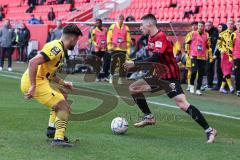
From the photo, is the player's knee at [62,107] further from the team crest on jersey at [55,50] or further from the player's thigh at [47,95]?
the team crest on jersey at [55,50]

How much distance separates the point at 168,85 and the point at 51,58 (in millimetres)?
2219

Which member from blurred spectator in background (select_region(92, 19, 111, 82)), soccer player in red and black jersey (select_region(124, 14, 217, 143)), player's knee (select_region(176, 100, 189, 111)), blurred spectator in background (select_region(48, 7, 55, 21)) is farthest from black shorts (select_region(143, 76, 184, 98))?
blurred spectator in background (select_region(48, 7, 55, 21))

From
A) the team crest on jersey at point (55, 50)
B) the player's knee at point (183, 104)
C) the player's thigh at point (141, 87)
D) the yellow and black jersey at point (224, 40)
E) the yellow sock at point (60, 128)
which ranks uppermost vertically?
the team crest on jersey at point (55, 50)

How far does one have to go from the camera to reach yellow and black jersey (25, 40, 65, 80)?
7.28 metres

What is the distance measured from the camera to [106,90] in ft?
50.9

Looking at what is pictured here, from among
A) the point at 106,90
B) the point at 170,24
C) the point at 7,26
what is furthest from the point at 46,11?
the point at 106,90

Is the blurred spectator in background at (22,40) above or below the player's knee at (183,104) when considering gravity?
below

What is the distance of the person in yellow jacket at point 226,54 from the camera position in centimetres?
1603

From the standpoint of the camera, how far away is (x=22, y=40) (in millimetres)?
27266

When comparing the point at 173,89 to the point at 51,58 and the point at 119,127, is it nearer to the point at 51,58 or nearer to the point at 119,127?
the point at 119,127

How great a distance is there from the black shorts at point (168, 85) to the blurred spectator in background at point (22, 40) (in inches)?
737

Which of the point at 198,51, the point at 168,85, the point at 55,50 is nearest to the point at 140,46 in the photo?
the point at 198,51

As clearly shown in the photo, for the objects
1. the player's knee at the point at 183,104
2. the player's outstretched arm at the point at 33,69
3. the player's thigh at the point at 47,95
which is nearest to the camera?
the player's outstretched arm at the point at 33,69

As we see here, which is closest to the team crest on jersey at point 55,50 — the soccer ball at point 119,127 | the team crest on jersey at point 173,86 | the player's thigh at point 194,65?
the soccer ball at point 119,127
